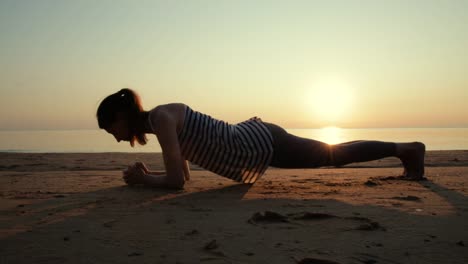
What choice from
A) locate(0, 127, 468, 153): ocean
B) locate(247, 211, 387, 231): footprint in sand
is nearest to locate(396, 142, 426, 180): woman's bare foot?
locate(247, 211, 387, 231): footprint in sand

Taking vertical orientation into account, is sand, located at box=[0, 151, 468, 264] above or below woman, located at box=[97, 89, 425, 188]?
below

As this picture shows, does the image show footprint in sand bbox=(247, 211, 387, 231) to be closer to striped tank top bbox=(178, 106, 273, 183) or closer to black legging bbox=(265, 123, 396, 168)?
striped tank top bbox=(178, 106, 273, 183)

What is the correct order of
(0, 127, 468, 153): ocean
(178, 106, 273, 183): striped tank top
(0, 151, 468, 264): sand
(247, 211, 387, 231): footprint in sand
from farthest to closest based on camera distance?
1. (0, 127, 468, 153): ocean
2. (178, 106, 273, 183): striped tank top
3. (247, 211, 387, 231): footprint in sand
4. (0, 151, 468, 264): sand

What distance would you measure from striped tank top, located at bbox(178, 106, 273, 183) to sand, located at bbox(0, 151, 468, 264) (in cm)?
22

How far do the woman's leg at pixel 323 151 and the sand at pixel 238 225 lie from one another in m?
0.27

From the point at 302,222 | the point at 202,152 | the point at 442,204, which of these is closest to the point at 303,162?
the point at 202,152

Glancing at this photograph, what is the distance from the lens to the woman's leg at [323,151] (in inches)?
142

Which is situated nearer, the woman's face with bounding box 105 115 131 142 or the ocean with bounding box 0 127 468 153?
the woman's face with bounding box 105 115 131 142

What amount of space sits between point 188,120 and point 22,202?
133 centimetres

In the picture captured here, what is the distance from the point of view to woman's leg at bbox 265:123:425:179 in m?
3.61

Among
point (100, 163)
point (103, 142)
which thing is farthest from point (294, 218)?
point (103, 142)

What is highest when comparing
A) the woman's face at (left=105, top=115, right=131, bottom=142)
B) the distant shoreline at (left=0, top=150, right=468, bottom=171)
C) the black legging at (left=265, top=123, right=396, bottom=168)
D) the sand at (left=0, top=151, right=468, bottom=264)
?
the woman's face at (left=105, top=115, right=131, bottom=142)

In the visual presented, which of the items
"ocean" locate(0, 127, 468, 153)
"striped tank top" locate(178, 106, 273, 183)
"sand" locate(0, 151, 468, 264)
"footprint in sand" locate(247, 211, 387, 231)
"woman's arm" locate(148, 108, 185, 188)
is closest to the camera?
"sand" locate(0, 151, 468, 264)

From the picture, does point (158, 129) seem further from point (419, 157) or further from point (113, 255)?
point (419, 157)
